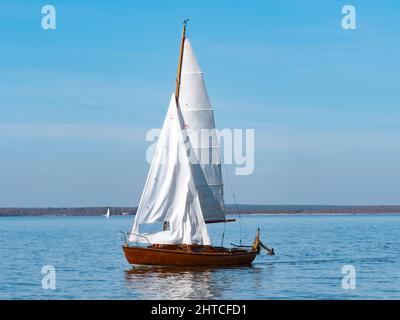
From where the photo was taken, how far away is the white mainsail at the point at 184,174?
50375 millimetres

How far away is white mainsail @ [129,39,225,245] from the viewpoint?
5038cm

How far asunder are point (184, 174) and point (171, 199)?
1.85 meters

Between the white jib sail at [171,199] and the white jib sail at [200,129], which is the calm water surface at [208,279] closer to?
the white jib sail at [171,199]

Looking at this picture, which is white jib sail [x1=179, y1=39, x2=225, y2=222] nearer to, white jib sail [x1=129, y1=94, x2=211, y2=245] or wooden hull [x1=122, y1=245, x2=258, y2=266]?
white jib sail [x1=129, y1=94, x2=211, y2=245]

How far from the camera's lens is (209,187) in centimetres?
5325

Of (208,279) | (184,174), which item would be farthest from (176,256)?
(184,174)

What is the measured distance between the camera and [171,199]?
1994 inches

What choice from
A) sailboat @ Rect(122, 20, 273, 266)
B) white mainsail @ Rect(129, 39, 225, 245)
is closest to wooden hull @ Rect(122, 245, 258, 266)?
sailboat @ Rect(122, 20, 273, 266)

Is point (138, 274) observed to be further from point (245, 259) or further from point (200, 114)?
point (200, 114)

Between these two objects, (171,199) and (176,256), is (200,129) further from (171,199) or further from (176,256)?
(176,256)

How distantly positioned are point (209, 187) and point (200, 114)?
5042 millimetres

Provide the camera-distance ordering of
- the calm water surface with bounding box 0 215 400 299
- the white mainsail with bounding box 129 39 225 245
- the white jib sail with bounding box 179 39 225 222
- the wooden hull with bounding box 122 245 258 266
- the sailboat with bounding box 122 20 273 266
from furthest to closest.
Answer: the white jib sail with bounding box 179 39 225 222
the white mainsail with bounding box 129 39 225 245
the sailboat with bounding box 122 20 273 266
the wooden hull with bounding box 122 245 258 266
the calm water surface with bounding box 0 215 400 299
